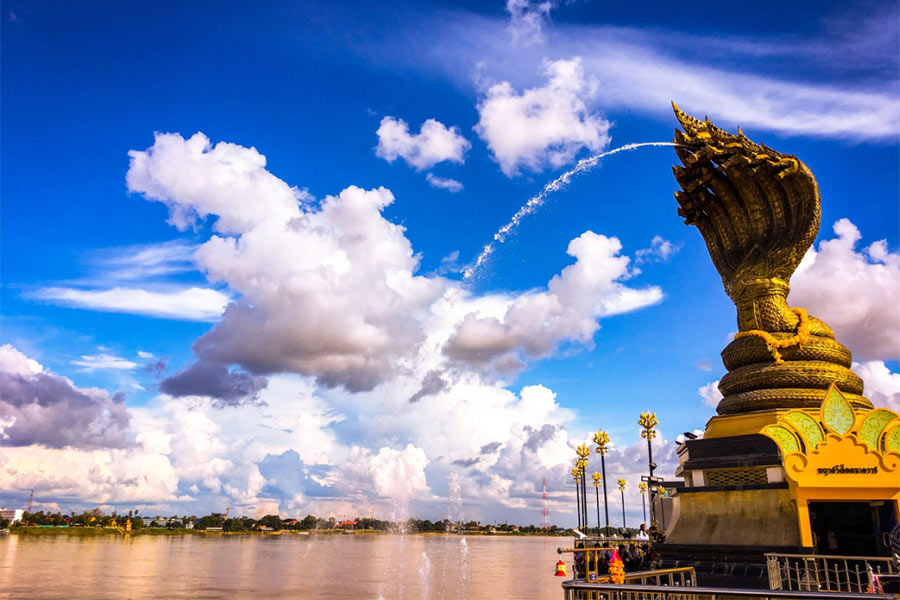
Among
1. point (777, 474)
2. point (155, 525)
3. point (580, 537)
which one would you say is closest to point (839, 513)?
point (777, 474)

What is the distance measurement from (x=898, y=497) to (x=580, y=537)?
462 inches

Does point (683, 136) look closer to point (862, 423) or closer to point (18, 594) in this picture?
point (862, 423)

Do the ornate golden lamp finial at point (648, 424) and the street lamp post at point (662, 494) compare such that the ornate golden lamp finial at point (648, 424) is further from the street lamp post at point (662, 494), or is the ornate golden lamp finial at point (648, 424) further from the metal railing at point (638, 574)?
the metal railing at point (638, 574)

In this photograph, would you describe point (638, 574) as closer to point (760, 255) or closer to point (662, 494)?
point (760, 255)

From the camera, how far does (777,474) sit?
796 inches

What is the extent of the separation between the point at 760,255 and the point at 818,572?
44.3 ft

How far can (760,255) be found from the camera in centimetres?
2625

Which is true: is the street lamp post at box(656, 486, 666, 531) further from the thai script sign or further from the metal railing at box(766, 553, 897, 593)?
the thai script sign

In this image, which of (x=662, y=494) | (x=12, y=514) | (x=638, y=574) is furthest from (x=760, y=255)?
(x=12, y=514)

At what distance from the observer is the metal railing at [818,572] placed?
48.3ft

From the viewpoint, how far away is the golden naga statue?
23297mm

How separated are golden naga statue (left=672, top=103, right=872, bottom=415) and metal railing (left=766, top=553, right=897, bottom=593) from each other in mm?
6518

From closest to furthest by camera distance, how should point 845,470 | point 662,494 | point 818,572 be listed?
point 818,572
point 845,470
point 662,494

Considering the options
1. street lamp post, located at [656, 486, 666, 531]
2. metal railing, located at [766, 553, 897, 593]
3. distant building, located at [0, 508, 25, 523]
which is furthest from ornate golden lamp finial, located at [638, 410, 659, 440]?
distant building, located at [0, 508, 25, 523]
